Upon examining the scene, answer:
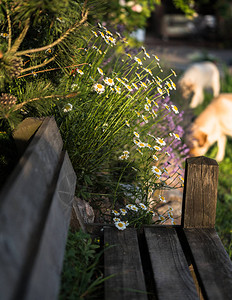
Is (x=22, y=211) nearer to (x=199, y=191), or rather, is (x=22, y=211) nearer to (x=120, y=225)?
(x=120, y=225)

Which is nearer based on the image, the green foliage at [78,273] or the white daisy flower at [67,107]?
the green foliage at [78,273]

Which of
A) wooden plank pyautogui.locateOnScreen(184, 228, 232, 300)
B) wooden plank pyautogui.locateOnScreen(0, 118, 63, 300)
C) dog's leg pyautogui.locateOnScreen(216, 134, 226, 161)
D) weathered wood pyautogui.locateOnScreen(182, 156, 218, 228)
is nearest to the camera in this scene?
wooden plank pyautogui.locateOnScreen(0, 118, 63, 300)

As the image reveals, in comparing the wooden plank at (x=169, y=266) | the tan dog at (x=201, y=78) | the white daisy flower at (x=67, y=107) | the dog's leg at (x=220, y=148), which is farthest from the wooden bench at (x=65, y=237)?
the tan dog at (x=201, y=78)

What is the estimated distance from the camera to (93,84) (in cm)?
213

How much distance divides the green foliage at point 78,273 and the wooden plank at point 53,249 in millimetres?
192

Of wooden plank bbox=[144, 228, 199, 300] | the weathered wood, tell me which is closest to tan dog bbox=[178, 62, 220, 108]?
the weathered wood

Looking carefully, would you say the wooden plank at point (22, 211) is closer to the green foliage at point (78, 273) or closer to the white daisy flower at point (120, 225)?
the green foliage at point (78, 273)

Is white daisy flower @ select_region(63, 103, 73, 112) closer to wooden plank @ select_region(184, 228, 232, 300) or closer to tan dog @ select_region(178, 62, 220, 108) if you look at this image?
wooden plank @ select_region(184, 228, 232, 300)

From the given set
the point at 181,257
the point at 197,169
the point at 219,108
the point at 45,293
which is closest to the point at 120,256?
the point at 181,257

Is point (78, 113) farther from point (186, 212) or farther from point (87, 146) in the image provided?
point (186, 212)

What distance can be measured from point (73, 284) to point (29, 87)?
3.05 feet

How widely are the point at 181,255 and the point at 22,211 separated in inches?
37.9

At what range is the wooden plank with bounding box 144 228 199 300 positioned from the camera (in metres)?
1.56

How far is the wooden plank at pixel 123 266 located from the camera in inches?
59.6
